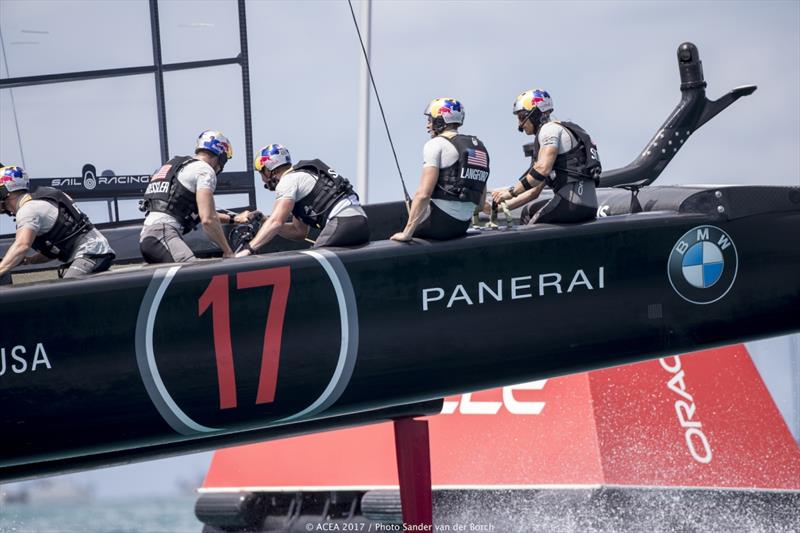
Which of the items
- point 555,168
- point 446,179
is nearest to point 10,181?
point 446,179

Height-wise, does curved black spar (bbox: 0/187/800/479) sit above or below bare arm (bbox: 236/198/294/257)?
below

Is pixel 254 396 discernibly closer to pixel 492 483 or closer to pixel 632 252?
pixel 632 252

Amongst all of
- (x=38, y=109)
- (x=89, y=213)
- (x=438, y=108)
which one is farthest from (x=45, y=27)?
(x=438, y=108)

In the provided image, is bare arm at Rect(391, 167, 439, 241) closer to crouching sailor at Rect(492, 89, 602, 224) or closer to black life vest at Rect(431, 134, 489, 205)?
black life vest at Rect(431, 134, 489, 205)

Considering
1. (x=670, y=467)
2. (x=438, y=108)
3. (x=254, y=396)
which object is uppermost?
(x=438, y=108)

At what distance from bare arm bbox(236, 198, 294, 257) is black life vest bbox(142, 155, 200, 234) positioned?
41cm

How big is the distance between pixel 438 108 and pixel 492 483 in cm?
485

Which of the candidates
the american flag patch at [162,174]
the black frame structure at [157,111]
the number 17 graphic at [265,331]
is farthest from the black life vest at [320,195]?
the black frame structure at [157,111]

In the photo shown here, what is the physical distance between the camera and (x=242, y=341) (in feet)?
20.2

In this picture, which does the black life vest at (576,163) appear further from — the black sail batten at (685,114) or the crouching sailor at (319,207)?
the black sail batten at (685,114)

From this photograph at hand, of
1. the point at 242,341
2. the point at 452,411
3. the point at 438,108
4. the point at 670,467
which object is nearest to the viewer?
the point at 242,341

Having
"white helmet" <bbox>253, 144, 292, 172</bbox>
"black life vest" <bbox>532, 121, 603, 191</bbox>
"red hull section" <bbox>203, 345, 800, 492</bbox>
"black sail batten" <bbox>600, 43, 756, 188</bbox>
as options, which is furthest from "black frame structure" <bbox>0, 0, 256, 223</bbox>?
"red hull section" <bbox>203, 345, 800, 492</bbox>

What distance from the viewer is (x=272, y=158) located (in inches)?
274

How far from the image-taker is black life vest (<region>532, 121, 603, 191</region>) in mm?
7055
